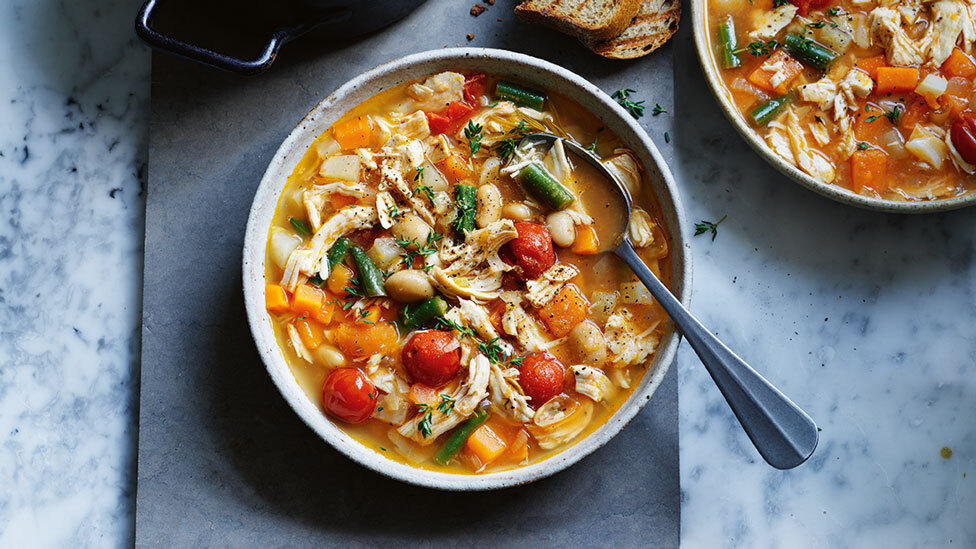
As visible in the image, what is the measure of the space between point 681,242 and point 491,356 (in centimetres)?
82

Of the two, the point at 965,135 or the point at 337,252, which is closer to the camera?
the point at 337,252

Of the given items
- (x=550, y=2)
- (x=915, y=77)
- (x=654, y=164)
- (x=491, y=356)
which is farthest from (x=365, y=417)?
(x=915, y=77)

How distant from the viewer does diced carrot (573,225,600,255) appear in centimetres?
312

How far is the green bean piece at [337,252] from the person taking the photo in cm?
305

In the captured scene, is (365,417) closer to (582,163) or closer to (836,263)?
(582,163)

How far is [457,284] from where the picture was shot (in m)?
3.04

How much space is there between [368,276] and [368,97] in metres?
0.70

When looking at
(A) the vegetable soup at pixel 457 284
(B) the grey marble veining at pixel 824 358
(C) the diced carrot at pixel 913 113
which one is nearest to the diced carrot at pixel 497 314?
(A) the vegetable soup at pixel 457 284

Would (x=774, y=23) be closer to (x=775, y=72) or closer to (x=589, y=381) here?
(x=775, y=72)

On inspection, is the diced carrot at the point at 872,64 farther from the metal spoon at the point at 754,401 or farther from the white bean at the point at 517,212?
the white bean at the point at 517,212

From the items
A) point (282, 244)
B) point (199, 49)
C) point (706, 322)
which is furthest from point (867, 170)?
point (199, 49)

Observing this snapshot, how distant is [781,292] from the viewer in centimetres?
349

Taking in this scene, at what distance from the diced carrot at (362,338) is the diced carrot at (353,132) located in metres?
0.69

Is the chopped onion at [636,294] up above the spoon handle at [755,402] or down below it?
above
